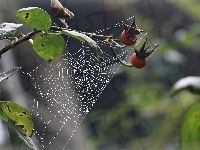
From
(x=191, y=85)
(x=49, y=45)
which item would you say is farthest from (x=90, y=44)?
(x=191, y=85)

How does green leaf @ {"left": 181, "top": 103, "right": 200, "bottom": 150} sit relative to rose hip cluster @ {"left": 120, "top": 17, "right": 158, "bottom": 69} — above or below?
below

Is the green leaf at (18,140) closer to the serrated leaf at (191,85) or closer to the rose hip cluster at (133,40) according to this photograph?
the rose hip cluster at (133,40)

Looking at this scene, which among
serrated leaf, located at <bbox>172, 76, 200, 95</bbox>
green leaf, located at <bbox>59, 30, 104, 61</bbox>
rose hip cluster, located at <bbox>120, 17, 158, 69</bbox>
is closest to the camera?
green leaf, located at <bbox>59, 30, 104, 61</bbox>

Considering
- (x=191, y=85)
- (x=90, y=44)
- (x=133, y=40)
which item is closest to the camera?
(x=90, y=44)

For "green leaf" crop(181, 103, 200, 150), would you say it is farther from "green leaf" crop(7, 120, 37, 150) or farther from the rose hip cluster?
"green leaf" crop(7, 120, 37, 150)

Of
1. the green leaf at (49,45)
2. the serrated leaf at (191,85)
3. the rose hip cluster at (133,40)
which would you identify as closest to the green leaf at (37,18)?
the green leaf at (49,45)

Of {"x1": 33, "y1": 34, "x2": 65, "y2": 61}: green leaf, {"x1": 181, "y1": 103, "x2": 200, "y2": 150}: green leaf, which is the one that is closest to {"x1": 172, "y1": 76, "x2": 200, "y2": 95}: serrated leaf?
{"x1": 181, "y1": 103, "x2": 200, "y2": 150}: green leaf

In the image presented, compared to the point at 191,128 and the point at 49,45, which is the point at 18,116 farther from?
the point at 191,128
